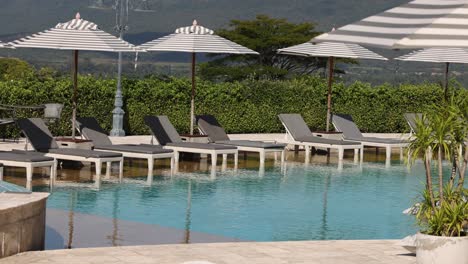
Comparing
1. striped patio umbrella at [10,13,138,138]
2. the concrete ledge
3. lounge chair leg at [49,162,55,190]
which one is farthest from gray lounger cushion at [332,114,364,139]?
the concrete ledge

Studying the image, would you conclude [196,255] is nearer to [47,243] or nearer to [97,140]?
[47,243]

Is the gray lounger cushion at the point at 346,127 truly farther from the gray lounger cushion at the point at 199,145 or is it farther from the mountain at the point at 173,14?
the mountain at the point at 173,14

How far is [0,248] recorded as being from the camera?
9750mm

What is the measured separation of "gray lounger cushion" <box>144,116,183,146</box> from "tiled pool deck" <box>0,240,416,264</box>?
375 inches

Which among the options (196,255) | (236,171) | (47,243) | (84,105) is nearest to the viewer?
(196,255)

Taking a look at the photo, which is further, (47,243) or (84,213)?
(84,213)

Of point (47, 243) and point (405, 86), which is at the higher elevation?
point (405, 86)

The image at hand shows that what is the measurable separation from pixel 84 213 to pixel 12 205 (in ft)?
13.6

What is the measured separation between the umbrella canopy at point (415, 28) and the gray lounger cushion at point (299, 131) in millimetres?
12359

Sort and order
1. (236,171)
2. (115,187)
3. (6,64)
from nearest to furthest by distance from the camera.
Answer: (115,187) < (236,171) < (6,64)

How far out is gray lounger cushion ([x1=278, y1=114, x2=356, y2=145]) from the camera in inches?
874

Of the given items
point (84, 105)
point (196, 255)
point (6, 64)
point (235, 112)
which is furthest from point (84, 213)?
point (6, 64)

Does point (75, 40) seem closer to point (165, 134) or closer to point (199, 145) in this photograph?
point (165, 134)

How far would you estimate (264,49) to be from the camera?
255 feet
